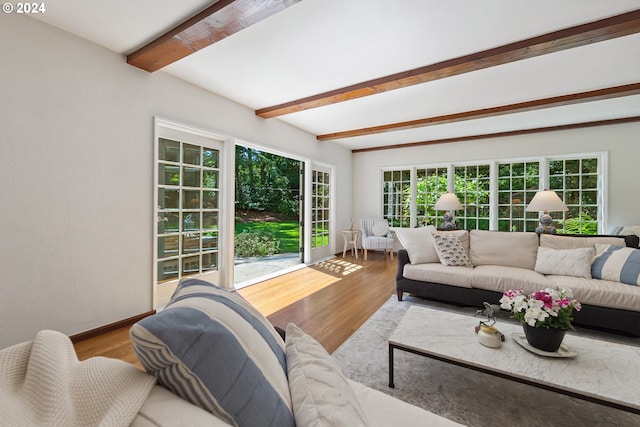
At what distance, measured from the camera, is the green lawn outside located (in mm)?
8452

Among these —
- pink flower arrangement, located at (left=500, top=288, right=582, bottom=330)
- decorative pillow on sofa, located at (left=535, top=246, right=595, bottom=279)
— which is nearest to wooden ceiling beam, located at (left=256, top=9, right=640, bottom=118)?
decorative pillow on sofa, located at (left=535, top=246, right=595, bottom=279)

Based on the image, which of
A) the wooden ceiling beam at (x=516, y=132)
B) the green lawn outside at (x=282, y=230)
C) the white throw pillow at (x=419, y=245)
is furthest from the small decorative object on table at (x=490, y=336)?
the green lawn outside at (x=282, y=230)

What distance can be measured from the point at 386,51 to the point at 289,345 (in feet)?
8.60

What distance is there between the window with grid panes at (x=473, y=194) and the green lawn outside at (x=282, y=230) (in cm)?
498

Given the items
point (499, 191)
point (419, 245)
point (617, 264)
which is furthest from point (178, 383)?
point (499, 191)

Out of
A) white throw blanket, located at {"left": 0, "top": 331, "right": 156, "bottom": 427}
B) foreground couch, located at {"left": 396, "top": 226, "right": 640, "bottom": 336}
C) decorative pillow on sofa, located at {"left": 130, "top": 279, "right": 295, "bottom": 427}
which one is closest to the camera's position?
white throw blanket, located at {"left": 0, "top": 331, "right": 156, "bottom": 427}

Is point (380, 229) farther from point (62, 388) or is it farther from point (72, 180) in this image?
point (62, 388)

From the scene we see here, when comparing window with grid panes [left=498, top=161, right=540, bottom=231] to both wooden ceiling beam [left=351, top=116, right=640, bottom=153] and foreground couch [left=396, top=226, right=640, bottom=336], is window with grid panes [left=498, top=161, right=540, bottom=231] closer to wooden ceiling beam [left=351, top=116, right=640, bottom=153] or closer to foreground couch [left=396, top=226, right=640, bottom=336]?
wooden ceiling beam [left=351, top=116, right=640, bottom=153]

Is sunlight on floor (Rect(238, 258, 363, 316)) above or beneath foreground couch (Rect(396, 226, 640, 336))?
beneath

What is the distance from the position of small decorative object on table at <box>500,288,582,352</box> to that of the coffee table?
88 mm

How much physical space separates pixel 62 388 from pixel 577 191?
6.94 m

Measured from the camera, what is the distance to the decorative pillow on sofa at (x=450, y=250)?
127 inches

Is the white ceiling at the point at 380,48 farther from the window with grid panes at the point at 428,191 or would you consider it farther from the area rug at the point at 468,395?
the area rug at the point at 468,395

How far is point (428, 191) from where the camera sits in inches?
245
